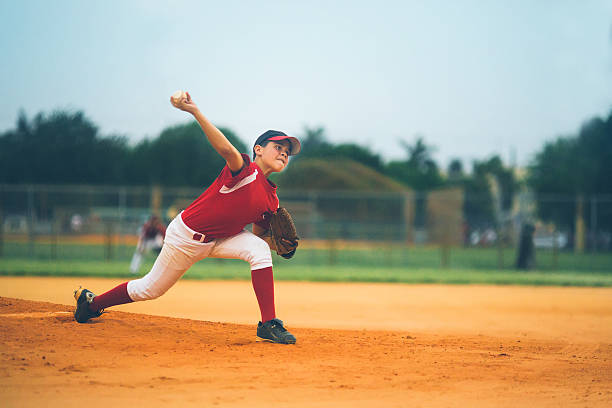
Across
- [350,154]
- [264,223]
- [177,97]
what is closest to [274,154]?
[264,223]

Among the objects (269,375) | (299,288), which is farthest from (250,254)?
(299,288)

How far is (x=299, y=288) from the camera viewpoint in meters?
12.8

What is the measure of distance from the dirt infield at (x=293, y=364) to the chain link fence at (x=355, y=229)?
40.6 ft

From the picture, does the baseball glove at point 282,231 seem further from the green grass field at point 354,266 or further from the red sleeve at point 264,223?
the green grass field at point 354,266

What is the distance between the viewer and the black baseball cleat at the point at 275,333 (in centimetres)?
506

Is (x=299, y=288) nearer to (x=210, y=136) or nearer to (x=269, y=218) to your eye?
(x=269, y=218)

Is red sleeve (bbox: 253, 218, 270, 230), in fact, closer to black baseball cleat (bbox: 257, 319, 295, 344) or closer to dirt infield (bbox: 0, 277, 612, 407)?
black baseball cleat (bbox: 257, 319, 295, 344)

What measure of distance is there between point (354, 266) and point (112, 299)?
47.7 ft

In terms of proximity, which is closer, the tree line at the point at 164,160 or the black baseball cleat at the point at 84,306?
the black baseball cleat at the point at 84,306

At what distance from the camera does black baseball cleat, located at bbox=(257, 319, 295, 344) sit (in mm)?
5059

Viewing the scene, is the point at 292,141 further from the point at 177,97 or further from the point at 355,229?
the point at 355,229

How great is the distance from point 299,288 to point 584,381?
8.74 metres

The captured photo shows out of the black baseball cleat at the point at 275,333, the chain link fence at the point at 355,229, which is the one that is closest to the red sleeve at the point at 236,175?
the black baseball cleat at the point at 275,333

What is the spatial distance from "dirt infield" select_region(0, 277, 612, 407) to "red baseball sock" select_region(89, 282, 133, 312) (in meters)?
0.19
